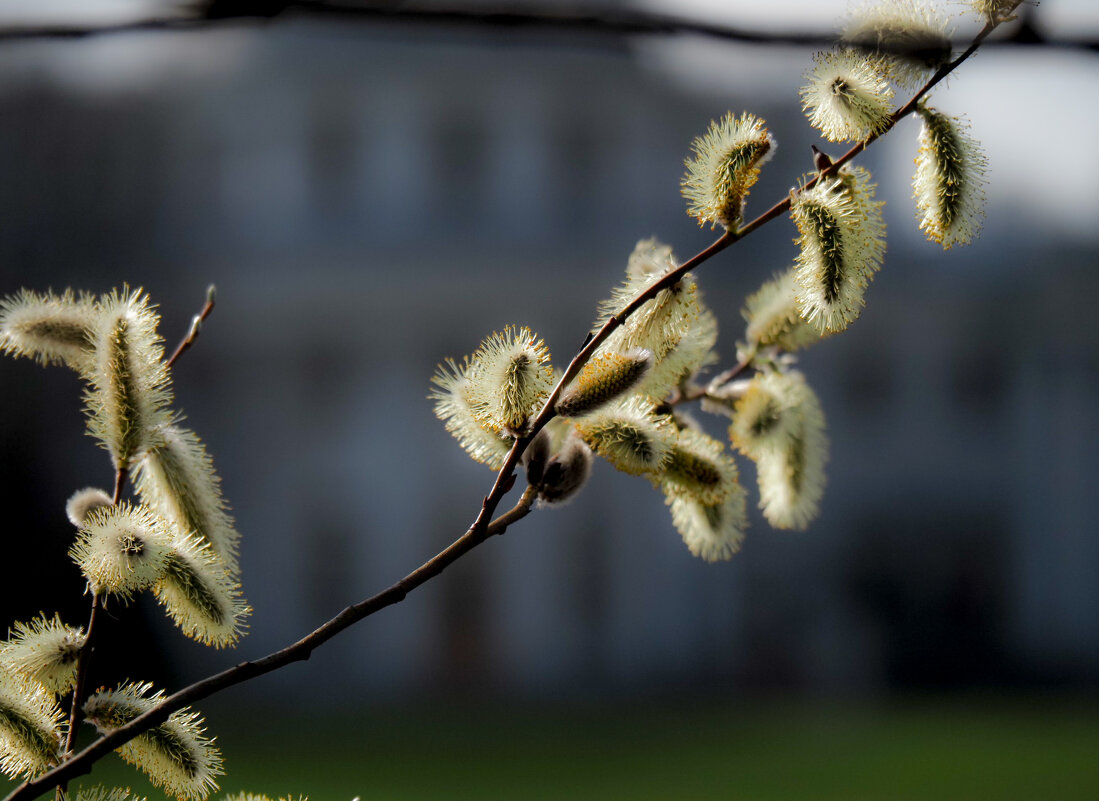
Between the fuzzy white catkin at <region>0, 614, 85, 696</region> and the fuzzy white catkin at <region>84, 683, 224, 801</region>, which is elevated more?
the fuzzy white catkin at <region>0, 614, 85, 696</region>

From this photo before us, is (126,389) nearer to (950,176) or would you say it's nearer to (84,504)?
(84,504)

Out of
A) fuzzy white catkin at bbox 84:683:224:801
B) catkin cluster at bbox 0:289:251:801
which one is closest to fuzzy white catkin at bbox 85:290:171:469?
catkin cluster at bbox 0:289:251:801

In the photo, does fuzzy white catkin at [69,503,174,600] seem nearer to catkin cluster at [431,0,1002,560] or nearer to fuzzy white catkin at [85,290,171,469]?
fuzzy white catkin at [85,290,171,469]

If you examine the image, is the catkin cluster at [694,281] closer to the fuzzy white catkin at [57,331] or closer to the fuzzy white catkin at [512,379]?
the fuzzy white catkin at [512,379]

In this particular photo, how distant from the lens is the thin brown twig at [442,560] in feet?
1.37

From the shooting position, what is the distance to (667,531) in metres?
10.0

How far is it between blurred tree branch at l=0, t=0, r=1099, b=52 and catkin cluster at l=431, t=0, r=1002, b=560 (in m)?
0.03

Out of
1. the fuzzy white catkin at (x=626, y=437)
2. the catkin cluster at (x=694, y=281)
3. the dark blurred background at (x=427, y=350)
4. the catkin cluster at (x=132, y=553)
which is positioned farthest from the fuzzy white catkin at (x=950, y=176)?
the dark blurred background at (x=427, y=350)

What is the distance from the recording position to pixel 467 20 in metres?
0.50

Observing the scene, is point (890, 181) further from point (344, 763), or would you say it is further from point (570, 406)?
point (570, 406)

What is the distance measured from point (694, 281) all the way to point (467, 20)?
165 millimetres

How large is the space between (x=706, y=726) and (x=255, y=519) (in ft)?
16.1

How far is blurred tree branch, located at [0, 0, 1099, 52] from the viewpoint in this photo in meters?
0.49

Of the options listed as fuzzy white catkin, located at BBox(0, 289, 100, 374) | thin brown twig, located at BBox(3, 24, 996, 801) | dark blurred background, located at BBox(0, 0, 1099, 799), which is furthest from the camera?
dark blurred background, located at BBox(0, 0, 1099, 799)
